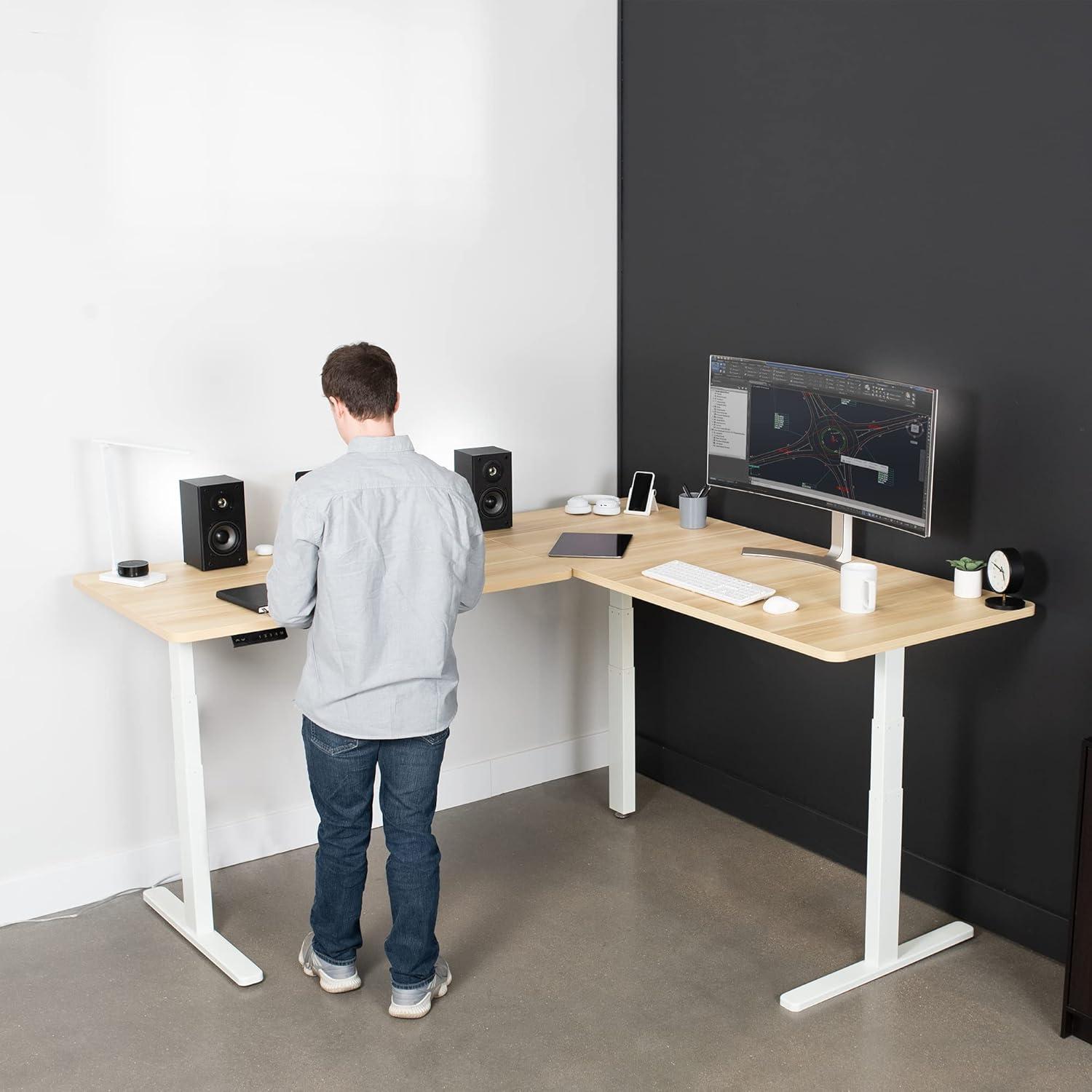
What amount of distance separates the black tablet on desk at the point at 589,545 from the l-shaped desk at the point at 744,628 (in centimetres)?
3

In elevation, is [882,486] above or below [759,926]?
above

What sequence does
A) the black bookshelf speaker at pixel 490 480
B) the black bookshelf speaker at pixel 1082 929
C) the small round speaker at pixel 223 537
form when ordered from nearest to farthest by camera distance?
the black bookshelf speaker at pixel 1082 929, the small round speaker at pixel 223 537, the black bookshelf speaker at pixel 490 480

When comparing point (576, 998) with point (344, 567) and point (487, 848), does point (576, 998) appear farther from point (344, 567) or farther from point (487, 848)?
point (344, 567)

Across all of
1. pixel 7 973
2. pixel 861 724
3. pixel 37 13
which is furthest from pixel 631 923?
pixel 37 13

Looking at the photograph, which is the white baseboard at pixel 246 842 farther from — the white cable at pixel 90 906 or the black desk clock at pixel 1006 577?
the black desk clock at pixel 1006 577

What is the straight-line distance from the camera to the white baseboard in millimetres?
3518

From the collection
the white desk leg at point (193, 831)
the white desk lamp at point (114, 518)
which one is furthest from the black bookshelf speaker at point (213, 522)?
the white desk leg at point (193, 831)

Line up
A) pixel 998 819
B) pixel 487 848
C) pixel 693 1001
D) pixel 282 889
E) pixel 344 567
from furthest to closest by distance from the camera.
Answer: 1. pixel 487 848
2. pixel 282 889
3. pixel 998 819
4. pixel 693 1001
5. pixel 344 567

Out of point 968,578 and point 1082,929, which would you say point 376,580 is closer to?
point 968,578

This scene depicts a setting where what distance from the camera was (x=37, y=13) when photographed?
3.21 m

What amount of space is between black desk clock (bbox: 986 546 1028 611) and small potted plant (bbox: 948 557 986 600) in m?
0.03

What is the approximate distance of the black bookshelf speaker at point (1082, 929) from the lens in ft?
9.19

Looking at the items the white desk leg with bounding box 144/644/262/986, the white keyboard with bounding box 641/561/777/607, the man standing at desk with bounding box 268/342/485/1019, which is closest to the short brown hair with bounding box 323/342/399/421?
the man standing at desk with bounding box 268/342/485/1019

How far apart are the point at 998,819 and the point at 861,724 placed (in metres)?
0.48
